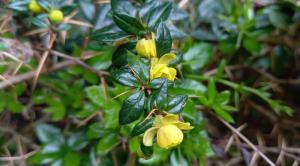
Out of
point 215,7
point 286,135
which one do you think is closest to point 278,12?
point 215,7

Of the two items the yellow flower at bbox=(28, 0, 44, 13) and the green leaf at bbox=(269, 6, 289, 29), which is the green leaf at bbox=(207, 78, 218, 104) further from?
the yellow flower at bbox=(28, 0, 44, 13)

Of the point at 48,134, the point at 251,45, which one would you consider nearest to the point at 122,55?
the point at 48,134

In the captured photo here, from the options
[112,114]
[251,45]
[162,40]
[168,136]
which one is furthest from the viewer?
[251,45]

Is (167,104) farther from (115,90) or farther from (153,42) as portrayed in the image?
(115,90)

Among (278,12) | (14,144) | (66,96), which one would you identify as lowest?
(14,144)

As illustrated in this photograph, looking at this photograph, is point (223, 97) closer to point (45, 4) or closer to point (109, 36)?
point (109, 36)

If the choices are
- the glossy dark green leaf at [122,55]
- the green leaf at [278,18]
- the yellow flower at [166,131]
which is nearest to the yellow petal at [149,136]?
the yellow flower at [166,131]

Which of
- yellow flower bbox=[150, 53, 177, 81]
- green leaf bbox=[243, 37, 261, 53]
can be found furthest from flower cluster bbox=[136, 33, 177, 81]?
green leaf bbox=[243, 37, 261, 53]
